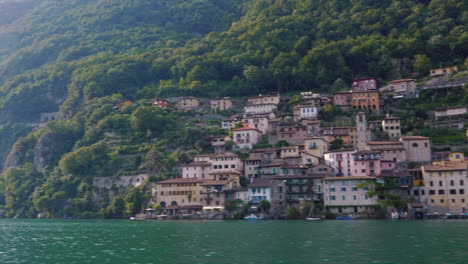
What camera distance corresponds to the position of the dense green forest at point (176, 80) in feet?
314

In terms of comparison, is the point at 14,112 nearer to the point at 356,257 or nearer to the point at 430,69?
the point at 430,69

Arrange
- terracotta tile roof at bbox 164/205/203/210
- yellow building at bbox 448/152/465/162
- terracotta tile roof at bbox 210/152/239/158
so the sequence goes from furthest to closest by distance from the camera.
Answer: terracotta tile roof at bbox 210/152/239/158
terracotta tile roof at bbox 164/205/203/210
yellow building at bbox 448/152/465/162

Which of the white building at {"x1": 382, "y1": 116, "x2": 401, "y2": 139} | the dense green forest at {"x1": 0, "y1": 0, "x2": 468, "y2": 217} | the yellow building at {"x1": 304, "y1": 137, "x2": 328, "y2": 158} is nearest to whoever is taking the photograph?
the yellow building at {"x1": 304, "y1": 137, "x2": 328, "y2": 158}

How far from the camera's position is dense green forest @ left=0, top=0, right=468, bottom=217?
95.8m

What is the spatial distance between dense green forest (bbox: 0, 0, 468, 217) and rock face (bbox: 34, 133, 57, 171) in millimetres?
255

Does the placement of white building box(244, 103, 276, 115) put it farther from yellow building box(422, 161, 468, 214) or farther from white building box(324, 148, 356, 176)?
yellow building box(422, 161, 468, 214)

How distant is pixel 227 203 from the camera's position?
74.9m

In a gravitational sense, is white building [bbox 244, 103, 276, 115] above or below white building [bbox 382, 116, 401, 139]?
above

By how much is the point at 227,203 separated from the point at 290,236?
32.3m

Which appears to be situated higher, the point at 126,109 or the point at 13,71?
the point at 13,71

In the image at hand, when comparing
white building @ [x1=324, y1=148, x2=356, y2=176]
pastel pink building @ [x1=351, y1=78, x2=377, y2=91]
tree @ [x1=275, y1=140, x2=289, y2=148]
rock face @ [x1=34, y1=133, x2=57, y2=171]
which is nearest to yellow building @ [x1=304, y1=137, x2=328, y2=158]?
white building @ [x1=324, y1=148, x2=356, y2=176]

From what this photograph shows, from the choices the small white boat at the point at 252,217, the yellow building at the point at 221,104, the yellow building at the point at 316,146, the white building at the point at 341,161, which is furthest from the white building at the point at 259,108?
the small white boat at the point at 252,217

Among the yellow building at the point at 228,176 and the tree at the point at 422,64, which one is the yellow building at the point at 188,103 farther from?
the tree at the point at 422,64

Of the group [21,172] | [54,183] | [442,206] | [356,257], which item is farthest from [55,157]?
[356,257]
